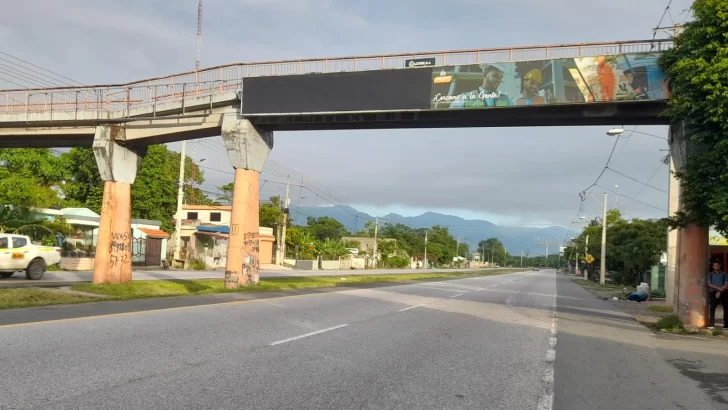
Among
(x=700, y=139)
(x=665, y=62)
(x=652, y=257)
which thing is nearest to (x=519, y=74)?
(x=665, y=62)

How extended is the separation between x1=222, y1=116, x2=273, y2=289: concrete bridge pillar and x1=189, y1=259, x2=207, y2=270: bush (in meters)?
25.0

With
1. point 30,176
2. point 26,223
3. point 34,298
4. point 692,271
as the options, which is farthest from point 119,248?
point 30,176

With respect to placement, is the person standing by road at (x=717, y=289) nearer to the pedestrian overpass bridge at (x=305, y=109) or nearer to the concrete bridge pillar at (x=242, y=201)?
the pedestrian overpass bridge at (x=305, y=109)

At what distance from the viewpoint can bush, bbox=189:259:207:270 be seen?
157ft

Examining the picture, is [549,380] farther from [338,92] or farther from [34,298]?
[338,92]

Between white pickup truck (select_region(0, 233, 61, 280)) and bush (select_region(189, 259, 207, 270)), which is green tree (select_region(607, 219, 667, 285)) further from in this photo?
white pickup truck (select_region(0, 233, 61, 280))

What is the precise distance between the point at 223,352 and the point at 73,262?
30.6 m

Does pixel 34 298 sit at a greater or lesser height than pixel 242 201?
lesser

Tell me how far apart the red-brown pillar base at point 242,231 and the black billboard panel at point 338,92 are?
2.91 metres

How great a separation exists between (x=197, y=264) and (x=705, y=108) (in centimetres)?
4096

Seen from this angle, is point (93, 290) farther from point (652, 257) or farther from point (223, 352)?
point (652, 257)

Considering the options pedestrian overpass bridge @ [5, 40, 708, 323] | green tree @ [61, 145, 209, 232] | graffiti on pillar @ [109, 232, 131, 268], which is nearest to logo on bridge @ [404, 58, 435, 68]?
pedestrian overpass bridge @ [5, 40, 708, 323]

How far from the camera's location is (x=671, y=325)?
16.5m

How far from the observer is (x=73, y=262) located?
117 ft
